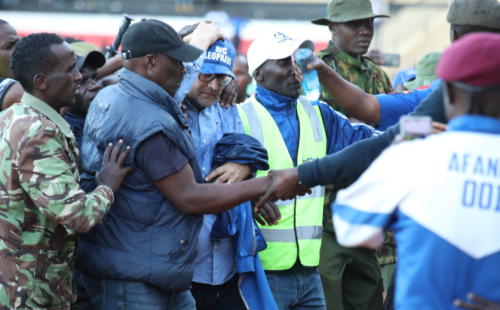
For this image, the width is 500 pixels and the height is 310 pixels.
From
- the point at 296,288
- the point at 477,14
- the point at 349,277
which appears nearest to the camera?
the point at 477,14

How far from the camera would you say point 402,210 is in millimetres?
2105

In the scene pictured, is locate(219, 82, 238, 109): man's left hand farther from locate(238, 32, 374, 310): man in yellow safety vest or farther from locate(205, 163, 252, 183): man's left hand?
locate(205, 163, 252, 183): man's left hand

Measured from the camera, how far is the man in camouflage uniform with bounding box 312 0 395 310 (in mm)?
5023

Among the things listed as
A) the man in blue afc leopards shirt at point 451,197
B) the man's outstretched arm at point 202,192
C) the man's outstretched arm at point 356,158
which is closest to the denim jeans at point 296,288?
the man's outstretched arm at point 202,192

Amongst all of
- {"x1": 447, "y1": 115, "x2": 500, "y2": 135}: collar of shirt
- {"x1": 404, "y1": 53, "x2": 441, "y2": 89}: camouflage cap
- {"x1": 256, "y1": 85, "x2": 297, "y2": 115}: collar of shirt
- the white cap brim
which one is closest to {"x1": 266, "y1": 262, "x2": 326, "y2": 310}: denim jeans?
{"x1": 256, "y1": 85, "x2": 297, "y2": 115}: collar of shirt

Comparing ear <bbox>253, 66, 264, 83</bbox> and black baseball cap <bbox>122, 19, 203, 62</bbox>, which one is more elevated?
black baseball cap <bbox>122, 19, 203, 62</bbox>

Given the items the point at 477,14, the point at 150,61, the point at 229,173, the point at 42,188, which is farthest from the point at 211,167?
the point at 477,14

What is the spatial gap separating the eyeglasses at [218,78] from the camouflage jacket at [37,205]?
1.12 m

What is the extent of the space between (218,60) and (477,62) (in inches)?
89.0

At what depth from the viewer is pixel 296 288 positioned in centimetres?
418

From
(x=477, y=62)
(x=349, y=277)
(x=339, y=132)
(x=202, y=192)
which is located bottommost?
(x=349, y=277)

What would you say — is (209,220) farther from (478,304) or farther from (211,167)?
(478,304)

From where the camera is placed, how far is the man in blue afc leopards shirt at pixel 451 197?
2.04 m

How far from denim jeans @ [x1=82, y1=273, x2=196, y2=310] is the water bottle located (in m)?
1.98
